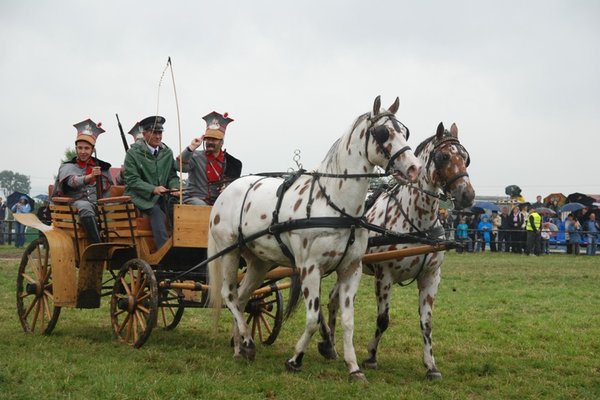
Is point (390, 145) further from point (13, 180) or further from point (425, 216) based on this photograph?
point (13, 180)

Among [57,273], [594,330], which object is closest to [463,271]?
[594,330]

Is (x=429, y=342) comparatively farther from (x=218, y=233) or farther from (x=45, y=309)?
(x=45, y=309)

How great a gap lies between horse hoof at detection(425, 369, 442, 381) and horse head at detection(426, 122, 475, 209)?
157cm

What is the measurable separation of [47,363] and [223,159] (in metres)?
3.35

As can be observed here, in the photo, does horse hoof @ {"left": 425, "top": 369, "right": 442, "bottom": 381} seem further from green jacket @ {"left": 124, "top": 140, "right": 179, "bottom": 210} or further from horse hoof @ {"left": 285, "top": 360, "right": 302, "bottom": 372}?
green jacket @ {"left": 124, "top": 140, "right": 179, "bottom": 210}

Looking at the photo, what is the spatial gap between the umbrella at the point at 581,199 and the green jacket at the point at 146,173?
2774 centimetres

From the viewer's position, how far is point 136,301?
27.4ft

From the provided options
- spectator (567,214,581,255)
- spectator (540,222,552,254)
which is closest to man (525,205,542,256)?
spectator (540,222,552,254)

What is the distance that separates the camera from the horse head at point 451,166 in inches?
277

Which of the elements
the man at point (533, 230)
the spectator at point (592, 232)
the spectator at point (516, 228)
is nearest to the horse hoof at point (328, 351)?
the man at point (533, 230)

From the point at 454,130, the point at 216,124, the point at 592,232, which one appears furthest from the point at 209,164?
the point at 592,232

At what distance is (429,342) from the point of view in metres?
7.52

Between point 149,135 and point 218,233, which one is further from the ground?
point 149,135

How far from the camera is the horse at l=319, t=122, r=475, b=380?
721 cm
